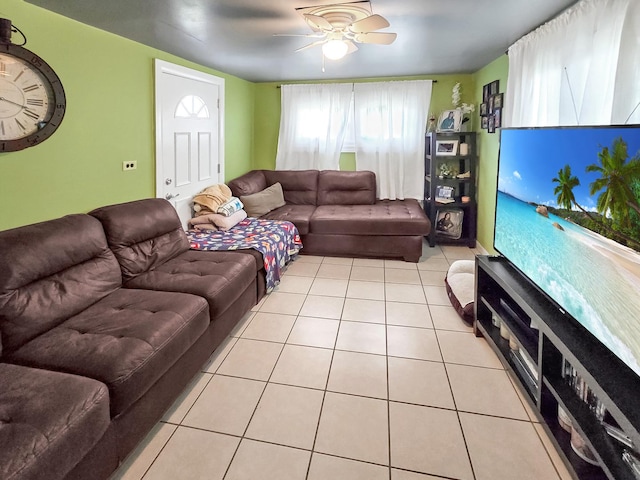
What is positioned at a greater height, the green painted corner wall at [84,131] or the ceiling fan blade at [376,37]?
the ceiling fan blade at [376,37]

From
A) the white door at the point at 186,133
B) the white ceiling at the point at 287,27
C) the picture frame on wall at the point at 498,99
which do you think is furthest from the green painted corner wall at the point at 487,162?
the white door at the point at 186,133

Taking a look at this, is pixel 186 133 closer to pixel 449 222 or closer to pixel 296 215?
pixel 296 215

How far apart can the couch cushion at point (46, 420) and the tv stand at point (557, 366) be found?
5.54 ft

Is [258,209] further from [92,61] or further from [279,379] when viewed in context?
[279,379]

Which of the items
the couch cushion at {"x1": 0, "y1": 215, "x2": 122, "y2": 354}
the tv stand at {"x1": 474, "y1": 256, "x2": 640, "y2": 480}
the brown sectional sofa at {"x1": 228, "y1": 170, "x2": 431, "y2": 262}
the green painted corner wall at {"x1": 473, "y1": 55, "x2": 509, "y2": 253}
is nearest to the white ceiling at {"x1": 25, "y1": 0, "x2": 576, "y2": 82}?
the green painted corner wall at {"x1": 473, "y1": 55, "x2": 509, "y2": 253}

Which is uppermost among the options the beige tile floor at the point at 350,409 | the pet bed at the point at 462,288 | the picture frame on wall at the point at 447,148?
the picture frame on wall at the point at 447,148

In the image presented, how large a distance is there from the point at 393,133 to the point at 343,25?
116 inches

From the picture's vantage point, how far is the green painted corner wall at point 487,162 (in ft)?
13.3

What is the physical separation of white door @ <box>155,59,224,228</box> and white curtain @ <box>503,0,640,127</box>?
3.02m

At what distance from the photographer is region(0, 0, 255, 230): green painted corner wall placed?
229 cm

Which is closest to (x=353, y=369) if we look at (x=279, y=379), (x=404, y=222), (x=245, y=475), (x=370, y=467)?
(x=279, y=379)

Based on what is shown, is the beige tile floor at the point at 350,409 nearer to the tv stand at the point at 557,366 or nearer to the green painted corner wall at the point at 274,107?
the tv stand at the point at 557,366

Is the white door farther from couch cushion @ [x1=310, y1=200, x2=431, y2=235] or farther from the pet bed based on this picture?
the pet bed

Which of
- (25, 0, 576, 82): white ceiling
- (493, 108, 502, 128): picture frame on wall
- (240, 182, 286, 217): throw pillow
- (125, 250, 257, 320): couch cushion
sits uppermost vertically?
(25, 0, 576, 82): white ceiling
